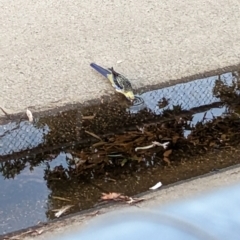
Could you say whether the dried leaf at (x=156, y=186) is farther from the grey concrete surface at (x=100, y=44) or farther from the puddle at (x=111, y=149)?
the grey concrete surface at (x=100, y=44)

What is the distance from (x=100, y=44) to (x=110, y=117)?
2.90 ft

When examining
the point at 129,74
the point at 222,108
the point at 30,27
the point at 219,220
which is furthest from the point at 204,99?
the point at 30,27

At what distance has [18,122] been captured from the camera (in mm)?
3459

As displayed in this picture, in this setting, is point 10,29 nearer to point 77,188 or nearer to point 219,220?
point 77,188

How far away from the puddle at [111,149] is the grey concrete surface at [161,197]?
88mm

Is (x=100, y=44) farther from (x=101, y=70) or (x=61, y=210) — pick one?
(x=61, y=210)

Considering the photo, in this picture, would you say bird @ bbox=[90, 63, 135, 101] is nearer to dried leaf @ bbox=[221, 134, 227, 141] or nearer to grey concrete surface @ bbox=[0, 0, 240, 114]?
grey concrete surface @ bbox=[0, 0, 240, 114]

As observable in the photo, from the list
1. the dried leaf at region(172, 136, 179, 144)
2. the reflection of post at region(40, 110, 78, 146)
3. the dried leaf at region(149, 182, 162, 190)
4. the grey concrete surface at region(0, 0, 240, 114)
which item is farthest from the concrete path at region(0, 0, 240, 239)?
the dried leaf at region(149, 182, 162, 190)

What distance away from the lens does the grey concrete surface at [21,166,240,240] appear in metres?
2.71

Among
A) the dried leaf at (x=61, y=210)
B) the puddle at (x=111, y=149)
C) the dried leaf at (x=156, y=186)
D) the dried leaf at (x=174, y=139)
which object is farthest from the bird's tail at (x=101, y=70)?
the dried leaf at (x=61, y=210)

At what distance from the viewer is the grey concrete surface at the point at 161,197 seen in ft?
8.90

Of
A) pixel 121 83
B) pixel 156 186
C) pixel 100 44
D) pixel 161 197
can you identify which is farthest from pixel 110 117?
pixel 100 44

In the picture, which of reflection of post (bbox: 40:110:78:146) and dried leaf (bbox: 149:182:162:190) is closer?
Result: dried leaf (bbox: 149:182:162:190)

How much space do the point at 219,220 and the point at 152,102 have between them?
3.45 feet
